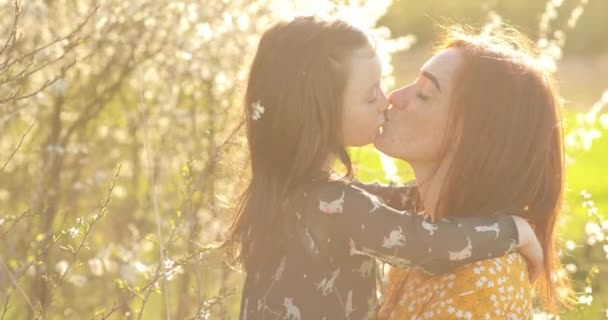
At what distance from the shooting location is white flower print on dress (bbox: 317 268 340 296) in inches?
131

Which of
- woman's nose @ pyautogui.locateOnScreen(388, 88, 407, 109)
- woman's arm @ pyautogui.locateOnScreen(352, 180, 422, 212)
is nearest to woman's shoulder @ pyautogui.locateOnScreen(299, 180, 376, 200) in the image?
woman's nose @ pyautogui.locateOnScreen(388, 88, 407, 109)

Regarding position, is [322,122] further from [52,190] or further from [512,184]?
[52,190]

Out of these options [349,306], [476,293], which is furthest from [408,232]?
[349,306]

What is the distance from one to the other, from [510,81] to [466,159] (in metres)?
0.26

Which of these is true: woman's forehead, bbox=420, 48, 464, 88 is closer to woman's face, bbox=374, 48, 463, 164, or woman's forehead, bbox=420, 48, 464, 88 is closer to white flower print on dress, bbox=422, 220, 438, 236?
woman's face, bbox=374, 48, 463, 164

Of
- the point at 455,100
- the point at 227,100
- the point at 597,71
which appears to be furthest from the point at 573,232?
the point at 597,71

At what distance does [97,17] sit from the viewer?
17.2 ft

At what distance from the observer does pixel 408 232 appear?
314cm

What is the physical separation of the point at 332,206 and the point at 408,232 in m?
0.23

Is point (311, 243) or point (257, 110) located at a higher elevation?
point (257, 110)

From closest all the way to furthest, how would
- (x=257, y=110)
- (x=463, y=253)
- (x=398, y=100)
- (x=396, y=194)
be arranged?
1. (x=463, y=253)
2. (x=257, y=110)
3. (x=398, y=100)
4. (x=396, y=194)

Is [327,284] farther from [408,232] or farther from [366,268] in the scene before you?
[408,232]

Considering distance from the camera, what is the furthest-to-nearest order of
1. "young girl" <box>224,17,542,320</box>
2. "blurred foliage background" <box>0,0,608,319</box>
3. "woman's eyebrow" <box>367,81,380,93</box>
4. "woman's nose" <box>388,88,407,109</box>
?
"blurred foliage background" <box>0,0,608,319</box>
"woman's nose" <box>388,88,407,109</box>
"woman's eyebrow" <box>367,81,380,93</box>
"young girl" <box>224,17,542,320</box>

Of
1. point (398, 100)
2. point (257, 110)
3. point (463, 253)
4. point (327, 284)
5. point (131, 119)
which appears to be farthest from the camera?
point (131, 119)
